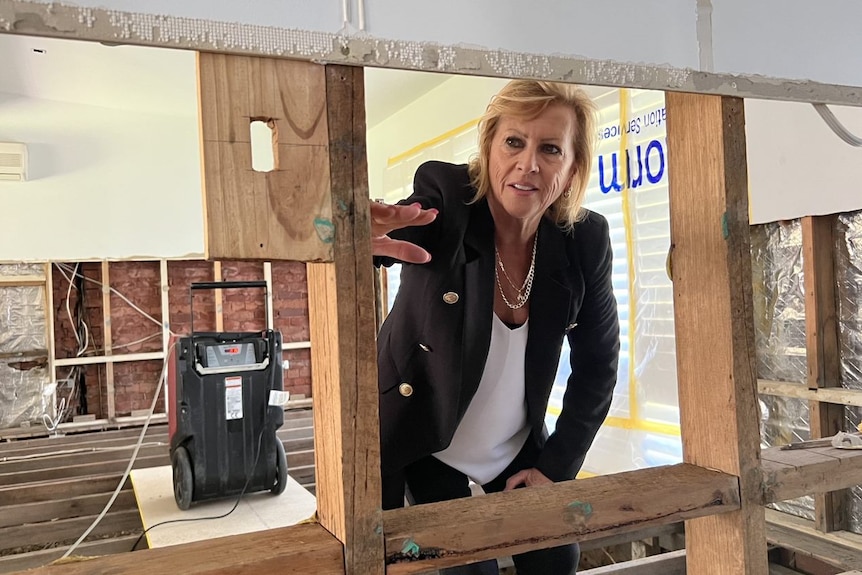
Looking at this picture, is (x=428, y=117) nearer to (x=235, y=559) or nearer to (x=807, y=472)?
(x=807, y=472)

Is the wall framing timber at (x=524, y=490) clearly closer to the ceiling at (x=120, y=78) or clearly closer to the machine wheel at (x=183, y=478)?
the machine wheel at (x=183, y=478)

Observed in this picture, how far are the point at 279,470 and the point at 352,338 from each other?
334 centimetres

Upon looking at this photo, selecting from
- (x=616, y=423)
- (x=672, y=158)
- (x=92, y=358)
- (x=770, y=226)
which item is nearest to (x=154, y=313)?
(x=92, y=358)

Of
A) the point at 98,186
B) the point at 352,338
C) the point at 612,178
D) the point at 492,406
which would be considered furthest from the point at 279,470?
the point at 98,186

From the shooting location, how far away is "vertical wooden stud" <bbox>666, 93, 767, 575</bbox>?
92cm

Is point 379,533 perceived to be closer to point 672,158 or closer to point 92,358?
point 672,158

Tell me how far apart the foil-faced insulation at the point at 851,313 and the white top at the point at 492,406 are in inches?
75.0

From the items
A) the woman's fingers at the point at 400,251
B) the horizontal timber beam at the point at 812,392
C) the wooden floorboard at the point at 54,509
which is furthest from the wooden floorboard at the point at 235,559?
the wooden floorboard at the point at 54,509

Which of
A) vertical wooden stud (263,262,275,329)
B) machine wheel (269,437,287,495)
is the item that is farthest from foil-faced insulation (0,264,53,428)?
machine wheel (269,437,287,495)

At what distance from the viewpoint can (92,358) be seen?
21.4 ft

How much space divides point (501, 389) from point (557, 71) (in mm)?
824

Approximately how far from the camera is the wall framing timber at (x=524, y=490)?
27.2 inches

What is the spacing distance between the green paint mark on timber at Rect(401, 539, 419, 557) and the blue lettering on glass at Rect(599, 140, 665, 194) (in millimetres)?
2879

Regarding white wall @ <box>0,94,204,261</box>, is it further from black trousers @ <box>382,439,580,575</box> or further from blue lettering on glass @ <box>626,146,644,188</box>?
black trousers @ <box>382,439,580,575</box>
